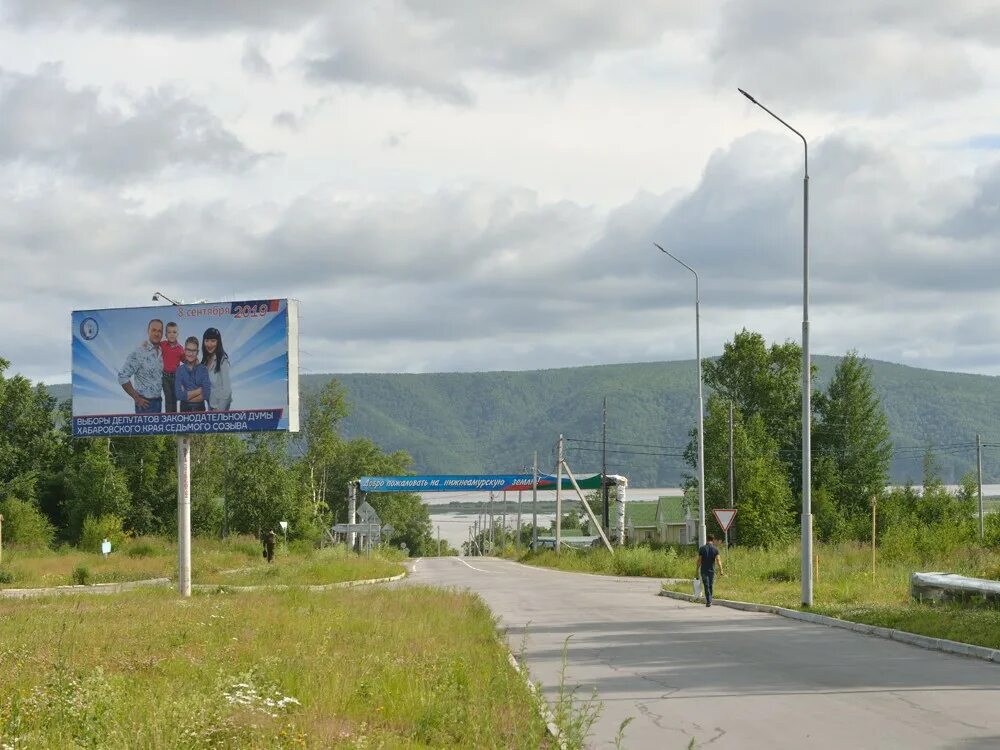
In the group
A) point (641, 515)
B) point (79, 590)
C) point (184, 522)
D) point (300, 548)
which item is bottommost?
point (641, 515)

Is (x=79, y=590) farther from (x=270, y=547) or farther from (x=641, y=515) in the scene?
(x=641, y=515)

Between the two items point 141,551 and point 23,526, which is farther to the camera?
point 23,526

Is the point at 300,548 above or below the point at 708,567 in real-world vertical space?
below

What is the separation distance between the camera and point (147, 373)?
117ft

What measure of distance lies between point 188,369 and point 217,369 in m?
0.83

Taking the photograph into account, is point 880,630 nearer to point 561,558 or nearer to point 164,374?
point 164,374

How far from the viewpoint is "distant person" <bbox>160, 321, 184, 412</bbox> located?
35500 millimetres

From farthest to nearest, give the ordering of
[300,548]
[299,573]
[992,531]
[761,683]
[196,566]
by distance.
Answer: [300,548], [992,531], [196,566], [299,573], [761,683]

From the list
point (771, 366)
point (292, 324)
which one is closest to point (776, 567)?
point (292, 324)

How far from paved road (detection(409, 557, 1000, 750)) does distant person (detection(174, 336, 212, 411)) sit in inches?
536

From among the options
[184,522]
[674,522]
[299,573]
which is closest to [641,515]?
[674,522]

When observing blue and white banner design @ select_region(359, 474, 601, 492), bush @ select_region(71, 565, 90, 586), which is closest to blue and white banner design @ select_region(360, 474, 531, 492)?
blue and white banner design @ select_region(359, 474, 601, 492)

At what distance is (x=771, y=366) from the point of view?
9388 centimetres

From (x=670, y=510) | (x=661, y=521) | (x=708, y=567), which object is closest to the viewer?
(x=708, y=567)
